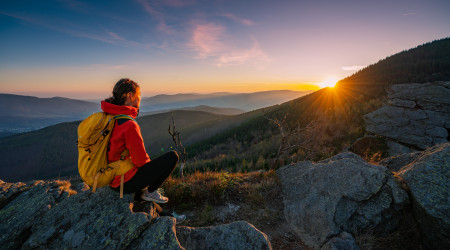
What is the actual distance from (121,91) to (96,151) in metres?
0.94

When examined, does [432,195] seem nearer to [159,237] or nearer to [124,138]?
[159,237]

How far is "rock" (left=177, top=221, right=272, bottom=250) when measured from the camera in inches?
98.1

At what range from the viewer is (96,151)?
253cm

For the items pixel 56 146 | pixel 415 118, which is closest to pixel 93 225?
pixel 415 118

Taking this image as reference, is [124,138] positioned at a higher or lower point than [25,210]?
higher

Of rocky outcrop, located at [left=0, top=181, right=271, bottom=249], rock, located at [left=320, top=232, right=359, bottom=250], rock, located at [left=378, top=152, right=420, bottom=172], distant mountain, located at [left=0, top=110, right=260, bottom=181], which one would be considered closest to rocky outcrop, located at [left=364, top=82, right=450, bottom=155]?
rock, located at [left=378, top=152, right=420, bottom=172]

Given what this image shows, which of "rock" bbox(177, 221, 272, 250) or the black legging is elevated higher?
the black legging

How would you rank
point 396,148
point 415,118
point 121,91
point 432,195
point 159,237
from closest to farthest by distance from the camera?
1. point 159,237
2. point 121,91
3. point 432,195
4. point 396,148
5. point 415,118

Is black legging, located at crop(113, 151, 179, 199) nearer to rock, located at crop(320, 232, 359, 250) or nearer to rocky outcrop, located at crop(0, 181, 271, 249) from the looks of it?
rocky outcrop, located at crop(0, 181, 271, 249)

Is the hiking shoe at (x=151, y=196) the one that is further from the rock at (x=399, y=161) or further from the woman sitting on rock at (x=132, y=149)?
the rock at (x=399, y=161)

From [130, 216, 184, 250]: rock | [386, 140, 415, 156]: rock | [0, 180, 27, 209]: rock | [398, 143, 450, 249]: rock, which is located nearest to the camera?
[130, 216, 184, 250]: rock

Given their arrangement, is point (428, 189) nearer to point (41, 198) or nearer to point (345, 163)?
point (345, 163)

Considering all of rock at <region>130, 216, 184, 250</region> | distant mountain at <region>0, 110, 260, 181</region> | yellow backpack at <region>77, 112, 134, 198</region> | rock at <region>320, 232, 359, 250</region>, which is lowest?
distant mountain at <region>0, 110, 260, 181</region>

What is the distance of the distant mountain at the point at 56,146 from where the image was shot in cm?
5696
